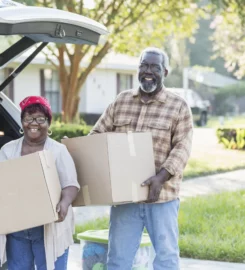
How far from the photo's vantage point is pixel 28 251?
4270 millimetres

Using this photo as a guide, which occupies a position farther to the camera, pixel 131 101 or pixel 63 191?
pixel 131 101

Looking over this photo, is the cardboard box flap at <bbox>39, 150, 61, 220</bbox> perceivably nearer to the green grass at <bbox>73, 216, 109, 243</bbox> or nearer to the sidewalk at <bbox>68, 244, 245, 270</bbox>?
the sidewalk at <bbox>68, 244, 245, 270</bbox>

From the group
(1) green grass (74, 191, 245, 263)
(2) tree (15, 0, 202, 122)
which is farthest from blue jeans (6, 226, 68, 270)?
(2) tree (15, 0, 202, 122)

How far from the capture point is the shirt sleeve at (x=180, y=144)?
4.54m

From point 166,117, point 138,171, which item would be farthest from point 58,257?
point 166,117

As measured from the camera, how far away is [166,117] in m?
4.61

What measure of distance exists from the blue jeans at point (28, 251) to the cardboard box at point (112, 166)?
1.19 feet

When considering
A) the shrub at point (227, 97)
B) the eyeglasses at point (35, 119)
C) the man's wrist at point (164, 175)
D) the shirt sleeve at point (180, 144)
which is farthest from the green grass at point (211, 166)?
the shrub at point (227, 97)

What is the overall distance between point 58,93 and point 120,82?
4.07 m

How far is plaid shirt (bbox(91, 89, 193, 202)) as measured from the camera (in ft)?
15.1

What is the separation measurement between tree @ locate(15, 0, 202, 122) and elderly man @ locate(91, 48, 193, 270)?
29.5 feet

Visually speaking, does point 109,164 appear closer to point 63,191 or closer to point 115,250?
point 63,191

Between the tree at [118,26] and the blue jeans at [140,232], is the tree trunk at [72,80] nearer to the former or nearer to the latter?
the tree at [118,26]

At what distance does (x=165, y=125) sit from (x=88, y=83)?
23.0 m
